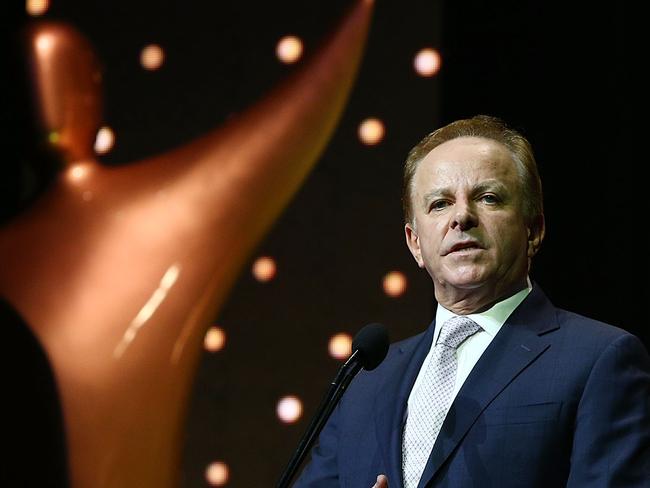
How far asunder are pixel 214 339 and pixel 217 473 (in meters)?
0.34

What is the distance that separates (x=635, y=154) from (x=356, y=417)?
44.8 inches

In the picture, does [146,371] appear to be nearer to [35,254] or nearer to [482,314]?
[35,254]

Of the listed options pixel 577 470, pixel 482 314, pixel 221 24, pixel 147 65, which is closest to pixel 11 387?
pixel 147 65

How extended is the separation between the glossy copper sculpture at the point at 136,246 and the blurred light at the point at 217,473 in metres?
0.10

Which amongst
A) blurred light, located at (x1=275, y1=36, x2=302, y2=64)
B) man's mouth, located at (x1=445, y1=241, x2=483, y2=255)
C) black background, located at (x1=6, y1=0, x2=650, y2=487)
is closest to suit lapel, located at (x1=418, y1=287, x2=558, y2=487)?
man's mouth, located at (x1=445, y1=241, x2=483, y2=255)

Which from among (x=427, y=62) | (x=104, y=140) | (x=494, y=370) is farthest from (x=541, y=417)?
(x=104, y=140)

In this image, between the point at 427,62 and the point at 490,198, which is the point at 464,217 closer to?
the point at 490,198

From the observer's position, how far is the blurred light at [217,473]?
252cm

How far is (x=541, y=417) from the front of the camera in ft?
4.57

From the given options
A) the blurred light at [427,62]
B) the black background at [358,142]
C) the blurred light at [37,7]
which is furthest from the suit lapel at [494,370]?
the blurred light at [37,7]

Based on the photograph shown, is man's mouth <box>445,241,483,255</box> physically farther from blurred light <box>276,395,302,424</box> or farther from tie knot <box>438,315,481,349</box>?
blurred light <box>276,395,302,424</box>

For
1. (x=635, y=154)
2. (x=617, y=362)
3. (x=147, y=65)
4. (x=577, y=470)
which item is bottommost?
(x=577, y=470)

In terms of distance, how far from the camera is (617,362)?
4.58 feet

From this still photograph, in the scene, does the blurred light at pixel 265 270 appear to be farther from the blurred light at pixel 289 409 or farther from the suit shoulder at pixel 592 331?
the suit shoulder at pixel 592 331
